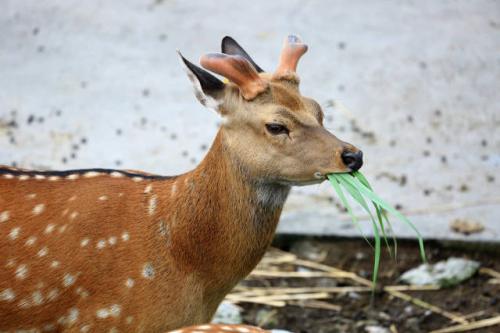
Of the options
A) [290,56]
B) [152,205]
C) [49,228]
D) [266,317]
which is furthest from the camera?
[266,317]

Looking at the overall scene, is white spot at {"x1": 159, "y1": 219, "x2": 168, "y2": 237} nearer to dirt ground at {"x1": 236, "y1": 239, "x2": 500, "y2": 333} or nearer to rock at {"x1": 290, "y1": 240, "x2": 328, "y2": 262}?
dirt ground at {"x1": 236, "y1": 239, "x2": 500, "y2": 333}

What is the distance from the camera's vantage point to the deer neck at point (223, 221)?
4.08m

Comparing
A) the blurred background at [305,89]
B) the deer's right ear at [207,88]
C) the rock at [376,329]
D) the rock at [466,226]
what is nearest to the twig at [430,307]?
the rock at [376,329]

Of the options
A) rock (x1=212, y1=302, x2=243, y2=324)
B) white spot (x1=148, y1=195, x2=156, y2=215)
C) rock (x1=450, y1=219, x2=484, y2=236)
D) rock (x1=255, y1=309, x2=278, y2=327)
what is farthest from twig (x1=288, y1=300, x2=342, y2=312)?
white spot (x1=148, y1=195, x2=156, y2=215)

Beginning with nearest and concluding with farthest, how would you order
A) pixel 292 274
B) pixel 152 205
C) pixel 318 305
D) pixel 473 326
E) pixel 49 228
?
1. pixel 49 228
2. pixel 152 205
3. pixel 473 326
4. pixel 318 305
5. pixel 292 274

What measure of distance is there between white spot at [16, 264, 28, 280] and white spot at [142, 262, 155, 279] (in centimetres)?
47

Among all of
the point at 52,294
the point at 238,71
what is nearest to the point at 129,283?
the point at 52,294

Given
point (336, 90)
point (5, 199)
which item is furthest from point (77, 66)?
point (5, 199)

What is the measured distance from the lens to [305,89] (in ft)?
25.4

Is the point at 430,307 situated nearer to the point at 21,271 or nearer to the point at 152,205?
the point at 152,205

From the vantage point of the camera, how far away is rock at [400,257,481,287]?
225 inches

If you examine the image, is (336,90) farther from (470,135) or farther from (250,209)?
(250,209)

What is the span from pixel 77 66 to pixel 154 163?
1610 mm

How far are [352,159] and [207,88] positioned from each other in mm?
674
